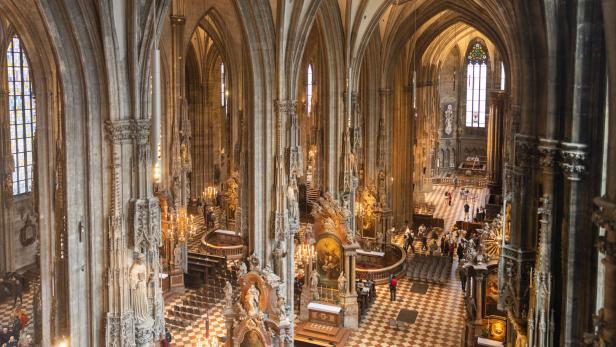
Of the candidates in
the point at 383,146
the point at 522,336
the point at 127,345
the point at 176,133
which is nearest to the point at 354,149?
the point at 383,146

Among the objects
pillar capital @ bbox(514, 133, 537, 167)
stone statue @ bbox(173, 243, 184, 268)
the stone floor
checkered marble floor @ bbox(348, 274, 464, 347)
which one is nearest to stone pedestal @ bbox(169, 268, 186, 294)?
stone statue @ bbox(173, 243, 184, 268)

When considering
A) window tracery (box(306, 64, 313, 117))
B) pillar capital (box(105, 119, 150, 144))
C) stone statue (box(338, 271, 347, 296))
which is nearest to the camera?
pillar capital (box(105, 119, 150, 144))

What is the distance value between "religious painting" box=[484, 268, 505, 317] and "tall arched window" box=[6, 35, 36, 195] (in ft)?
71.7

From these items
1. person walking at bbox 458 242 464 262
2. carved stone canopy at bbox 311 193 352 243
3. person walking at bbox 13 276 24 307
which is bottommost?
person walking at bbox 13 276 24 307

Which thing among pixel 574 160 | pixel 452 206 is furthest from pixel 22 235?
pixel 452 206

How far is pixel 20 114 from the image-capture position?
1180 inches

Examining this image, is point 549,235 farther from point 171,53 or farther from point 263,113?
point 171,53

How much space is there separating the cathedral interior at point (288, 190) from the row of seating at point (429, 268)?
0.50 feet

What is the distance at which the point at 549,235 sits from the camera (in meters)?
10.0

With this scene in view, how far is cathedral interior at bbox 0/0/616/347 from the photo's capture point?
386 inches

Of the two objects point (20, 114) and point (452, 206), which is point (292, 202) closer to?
point (20, 114)

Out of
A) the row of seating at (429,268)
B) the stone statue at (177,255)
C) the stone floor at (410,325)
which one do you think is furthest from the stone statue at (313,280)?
the row of seating at (429,268)

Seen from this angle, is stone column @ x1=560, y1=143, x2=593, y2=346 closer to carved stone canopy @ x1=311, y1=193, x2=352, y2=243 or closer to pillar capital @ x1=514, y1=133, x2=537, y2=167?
pillar capital @ x1=514, y1=133, x2=537, y2=167

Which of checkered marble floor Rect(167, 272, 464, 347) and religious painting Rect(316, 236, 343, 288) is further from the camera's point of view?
religious painting Rect(316, 236, 343, 288)
